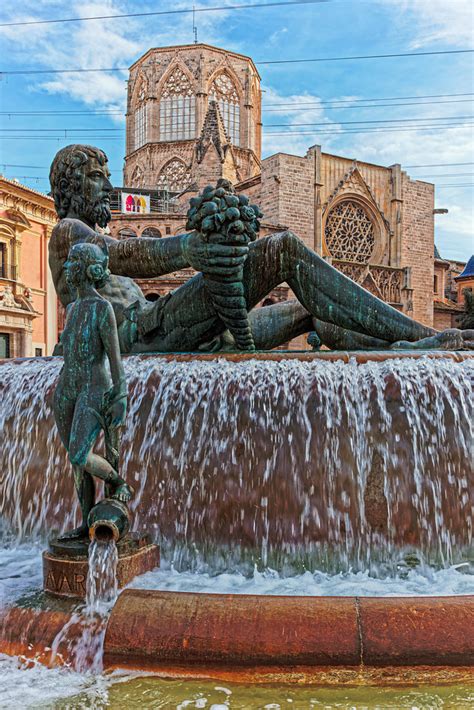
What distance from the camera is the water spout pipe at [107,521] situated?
3055 millimetres

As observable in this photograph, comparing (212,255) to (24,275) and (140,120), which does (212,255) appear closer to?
(24,275)

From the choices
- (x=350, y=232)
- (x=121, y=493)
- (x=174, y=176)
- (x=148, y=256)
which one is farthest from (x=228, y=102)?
(x=121, y=493)

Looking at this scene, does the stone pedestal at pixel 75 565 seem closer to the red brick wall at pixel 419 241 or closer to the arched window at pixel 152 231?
the arched window at pixel 152 231

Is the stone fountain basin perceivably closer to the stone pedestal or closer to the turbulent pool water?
the stone pedestal

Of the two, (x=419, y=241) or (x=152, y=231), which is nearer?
(x=152, y=231)

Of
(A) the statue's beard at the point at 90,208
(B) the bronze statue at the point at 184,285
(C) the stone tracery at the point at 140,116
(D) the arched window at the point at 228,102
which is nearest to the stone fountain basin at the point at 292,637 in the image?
(B) the bronze statue at the point at 184,285

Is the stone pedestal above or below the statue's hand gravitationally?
below

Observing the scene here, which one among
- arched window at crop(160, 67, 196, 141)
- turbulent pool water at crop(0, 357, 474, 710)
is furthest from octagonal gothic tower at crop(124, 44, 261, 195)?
turbulent pool water at crop(0, 357, 474, 710)

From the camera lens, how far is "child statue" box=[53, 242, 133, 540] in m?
3.13

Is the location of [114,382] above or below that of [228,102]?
below

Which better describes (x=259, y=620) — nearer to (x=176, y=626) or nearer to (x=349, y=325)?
(x=176, y=626)

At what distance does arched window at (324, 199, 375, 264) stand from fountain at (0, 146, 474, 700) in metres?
34.0

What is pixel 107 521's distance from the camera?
305 cm

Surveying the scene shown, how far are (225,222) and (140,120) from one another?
58593mm
